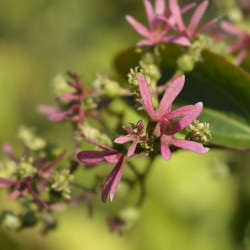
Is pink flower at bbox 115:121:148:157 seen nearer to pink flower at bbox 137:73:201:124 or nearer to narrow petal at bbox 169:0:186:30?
pink flower at bbox 137:73:201:124

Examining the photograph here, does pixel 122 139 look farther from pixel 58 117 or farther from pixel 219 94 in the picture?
pixel 219 94

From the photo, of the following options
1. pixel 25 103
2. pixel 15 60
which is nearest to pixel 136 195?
pixel 25 103

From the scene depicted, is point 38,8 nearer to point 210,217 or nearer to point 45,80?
point 45,80

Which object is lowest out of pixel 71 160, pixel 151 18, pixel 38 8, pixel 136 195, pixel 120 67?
pixel 136 195

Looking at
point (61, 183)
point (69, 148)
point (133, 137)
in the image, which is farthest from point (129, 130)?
point (69, 148)

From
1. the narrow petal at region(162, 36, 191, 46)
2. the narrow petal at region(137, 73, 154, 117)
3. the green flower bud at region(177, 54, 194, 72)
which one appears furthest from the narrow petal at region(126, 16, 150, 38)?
the narrow petal at region(137, 73, 154, 117)
